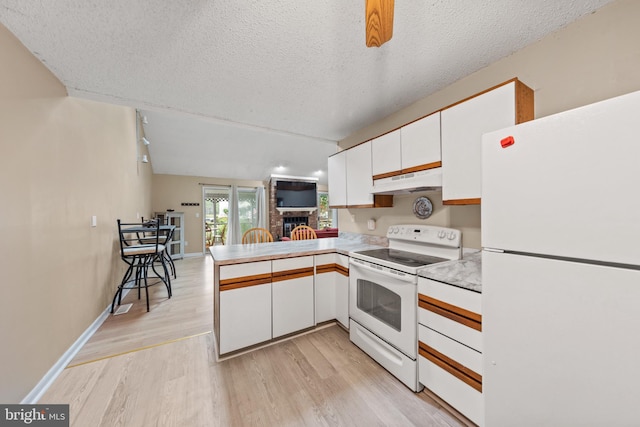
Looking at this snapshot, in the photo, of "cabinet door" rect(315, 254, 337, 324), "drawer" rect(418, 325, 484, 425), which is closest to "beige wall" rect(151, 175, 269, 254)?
"cabinet door" rect(315, 254, 337, 324)

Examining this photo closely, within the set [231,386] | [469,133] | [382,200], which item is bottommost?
[231,386]

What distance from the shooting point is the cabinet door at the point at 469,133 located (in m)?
1.32

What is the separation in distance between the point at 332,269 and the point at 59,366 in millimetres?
2321

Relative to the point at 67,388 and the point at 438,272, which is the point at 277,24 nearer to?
the point at 438,272

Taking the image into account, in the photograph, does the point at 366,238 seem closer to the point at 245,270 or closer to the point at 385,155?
the point at 385,155

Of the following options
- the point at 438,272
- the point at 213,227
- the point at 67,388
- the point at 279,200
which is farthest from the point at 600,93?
the point at 213,227

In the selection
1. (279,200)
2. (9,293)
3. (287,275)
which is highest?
(279,200)

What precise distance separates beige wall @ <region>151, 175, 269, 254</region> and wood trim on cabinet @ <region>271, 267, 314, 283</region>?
5.38m

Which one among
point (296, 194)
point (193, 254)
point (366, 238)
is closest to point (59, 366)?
point (366, 238)

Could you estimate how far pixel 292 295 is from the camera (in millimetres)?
2131

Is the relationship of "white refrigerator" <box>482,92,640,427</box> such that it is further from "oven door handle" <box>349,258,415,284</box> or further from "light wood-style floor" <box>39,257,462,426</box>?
"light wood-style floor" <box>39,257,462,426</box>

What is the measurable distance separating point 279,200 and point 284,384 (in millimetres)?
5741

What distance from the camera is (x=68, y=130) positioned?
6.35 ft

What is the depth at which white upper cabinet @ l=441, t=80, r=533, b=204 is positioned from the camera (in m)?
1.30
